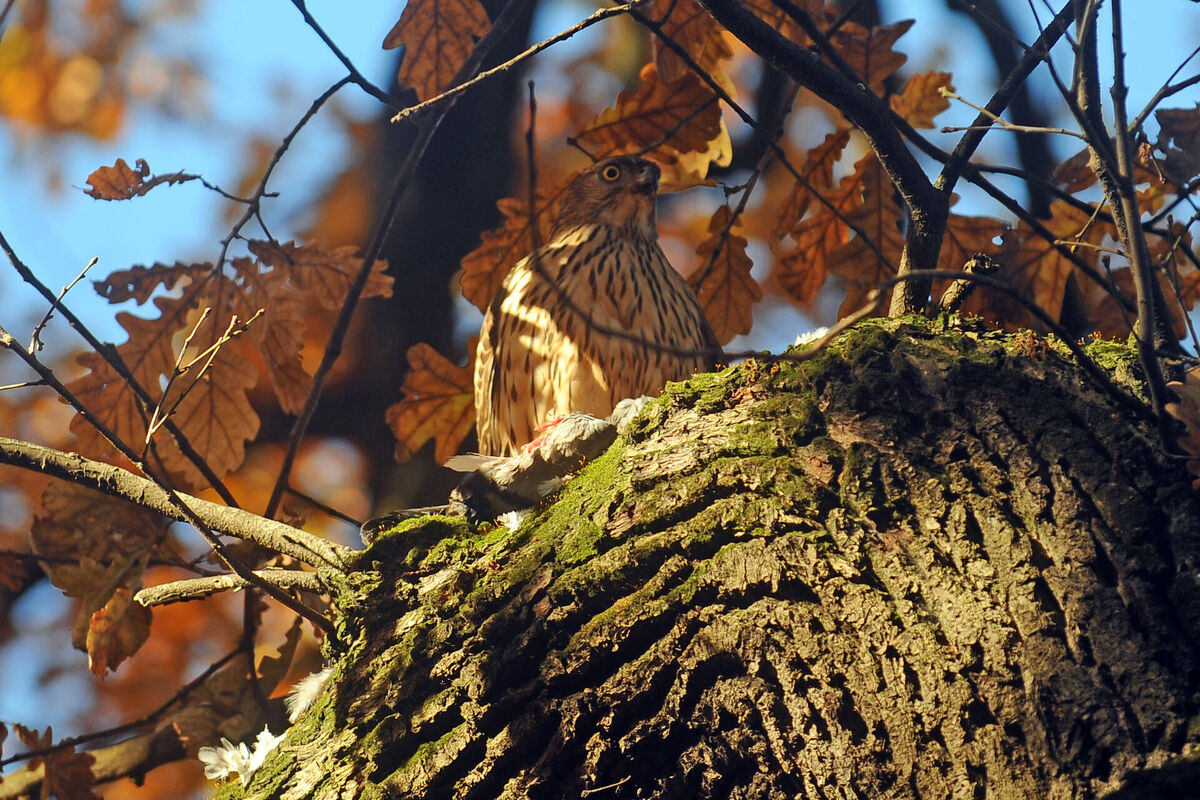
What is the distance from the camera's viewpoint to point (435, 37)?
370 cm

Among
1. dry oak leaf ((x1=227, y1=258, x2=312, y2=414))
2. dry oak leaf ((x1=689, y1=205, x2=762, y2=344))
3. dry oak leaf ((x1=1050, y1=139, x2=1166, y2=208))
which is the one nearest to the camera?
dry oak leaf ((x1=1050, y1=139, x2=1166, y2=208))

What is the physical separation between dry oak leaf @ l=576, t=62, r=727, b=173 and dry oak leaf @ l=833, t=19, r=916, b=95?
0.53m

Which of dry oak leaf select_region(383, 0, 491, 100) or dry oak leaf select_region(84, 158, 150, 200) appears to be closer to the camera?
dry oak leaf select_region(84, 158, 150, 200)

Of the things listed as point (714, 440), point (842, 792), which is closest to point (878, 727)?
point (842, 792)

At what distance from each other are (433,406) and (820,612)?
262cm

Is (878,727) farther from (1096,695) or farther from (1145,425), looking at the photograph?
(1145,425)

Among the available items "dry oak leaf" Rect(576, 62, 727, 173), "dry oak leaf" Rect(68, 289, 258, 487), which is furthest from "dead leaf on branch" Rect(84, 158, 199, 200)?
"dry oak leaf" Rect(576, 62, 727, 173)

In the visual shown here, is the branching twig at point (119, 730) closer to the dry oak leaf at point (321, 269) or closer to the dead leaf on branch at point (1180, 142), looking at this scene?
the dry oak leaf at point (321, 269)

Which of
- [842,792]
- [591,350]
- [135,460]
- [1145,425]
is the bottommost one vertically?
[842,792]

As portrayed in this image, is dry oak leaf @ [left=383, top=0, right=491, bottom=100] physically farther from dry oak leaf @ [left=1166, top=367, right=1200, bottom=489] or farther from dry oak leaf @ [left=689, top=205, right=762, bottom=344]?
dry oak leaf @ [left=1166, top=367, right=1200, bottom=489]

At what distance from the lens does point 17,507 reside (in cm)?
546

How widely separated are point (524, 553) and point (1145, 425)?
126 centimetres

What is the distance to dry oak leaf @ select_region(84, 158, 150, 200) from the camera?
10.6 ft

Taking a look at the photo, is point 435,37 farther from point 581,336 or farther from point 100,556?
point 100,556
